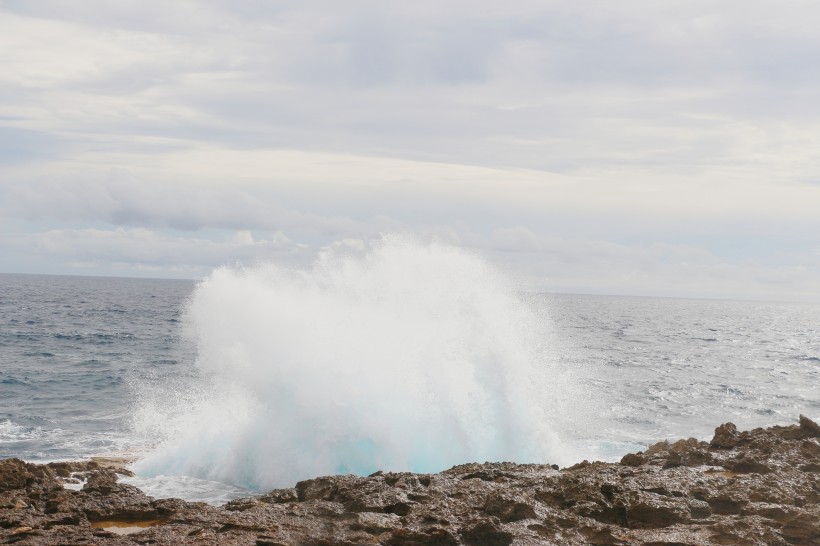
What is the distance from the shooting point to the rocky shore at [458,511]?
30.8ft

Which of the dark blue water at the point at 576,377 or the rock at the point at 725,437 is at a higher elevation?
the rock at the point at 725,437

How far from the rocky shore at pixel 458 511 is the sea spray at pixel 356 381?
21.5ft

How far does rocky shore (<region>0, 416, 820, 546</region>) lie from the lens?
9.38 metres

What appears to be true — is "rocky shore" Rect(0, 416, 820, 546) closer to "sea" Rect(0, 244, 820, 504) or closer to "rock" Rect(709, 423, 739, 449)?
"rock" Rect(709, 423, 739, 449)

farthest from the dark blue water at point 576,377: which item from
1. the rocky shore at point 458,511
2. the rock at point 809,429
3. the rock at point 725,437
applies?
the rocky shore at point 458,511

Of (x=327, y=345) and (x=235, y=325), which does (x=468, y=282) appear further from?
(x=235, y=325)

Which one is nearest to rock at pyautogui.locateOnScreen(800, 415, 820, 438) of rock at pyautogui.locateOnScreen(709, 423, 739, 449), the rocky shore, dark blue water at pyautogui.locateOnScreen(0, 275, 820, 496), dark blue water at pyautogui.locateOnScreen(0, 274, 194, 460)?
rock at pyautogui.locateOnScreen(709, 423, 739, 449)

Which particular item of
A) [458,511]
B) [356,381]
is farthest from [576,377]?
[458,511]

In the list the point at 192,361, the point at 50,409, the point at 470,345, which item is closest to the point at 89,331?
the point at 192,361

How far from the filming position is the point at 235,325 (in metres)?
23.6

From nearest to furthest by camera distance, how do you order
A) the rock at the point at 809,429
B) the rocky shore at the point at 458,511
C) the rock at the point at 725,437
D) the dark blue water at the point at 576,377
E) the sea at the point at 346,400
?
the rocky shore at the point at 458,511 < the rock at the point at 725,437 < the rock at the point at 809,429 < the sea at the point at 346,400 < the dark blue water at the point at 576,377

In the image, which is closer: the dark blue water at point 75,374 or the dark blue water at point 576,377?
the dark blue water at point 75,374

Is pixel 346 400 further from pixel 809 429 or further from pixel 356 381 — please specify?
pixel 809 429

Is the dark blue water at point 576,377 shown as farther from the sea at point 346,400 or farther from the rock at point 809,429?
the rock at point 809,429
